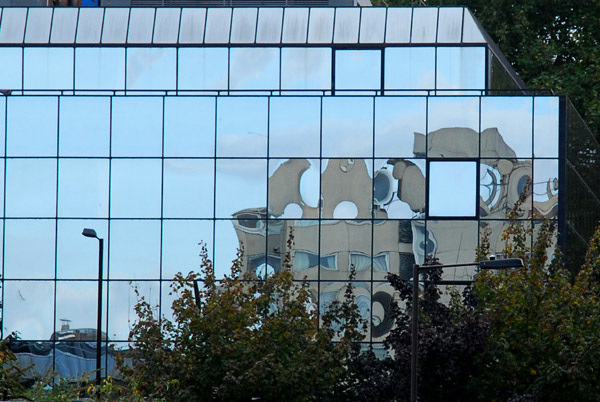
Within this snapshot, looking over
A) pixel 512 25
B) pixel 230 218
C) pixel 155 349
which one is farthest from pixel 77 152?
pixel 512 25

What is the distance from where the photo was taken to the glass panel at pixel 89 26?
4588cm

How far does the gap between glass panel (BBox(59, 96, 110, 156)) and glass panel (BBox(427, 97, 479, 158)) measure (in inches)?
433

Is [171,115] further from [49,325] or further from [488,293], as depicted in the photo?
[488,293]

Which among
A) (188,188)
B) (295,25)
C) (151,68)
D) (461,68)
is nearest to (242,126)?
(188,188)

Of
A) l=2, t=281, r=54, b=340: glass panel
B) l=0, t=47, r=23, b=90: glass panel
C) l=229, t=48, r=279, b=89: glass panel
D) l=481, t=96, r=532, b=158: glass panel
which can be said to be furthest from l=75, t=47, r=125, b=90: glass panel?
l=481, t=96, r=532, b=158: glass panel

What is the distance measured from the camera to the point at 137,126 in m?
42.5

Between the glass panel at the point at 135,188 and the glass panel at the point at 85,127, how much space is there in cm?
86

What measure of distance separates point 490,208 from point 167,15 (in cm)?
1426

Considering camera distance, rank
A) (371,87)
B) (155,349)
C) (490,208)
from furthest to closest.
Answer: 1. (371,87)
2. (490,208)
3. (155,349)

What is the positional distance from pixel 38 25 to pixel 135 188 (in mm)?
8572

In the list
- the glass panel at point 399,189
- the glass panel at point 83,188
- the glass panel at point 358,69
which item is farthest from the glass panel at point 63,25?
the glass panel at point 399,189

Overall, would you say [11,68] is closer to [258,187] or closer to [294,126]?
[258,187]

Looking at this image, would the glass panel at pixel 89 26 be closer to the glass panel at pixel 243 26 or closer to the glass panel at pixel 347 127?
the glass panel at pixel 243 26

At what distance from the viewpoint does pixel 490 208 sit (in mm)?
41281
